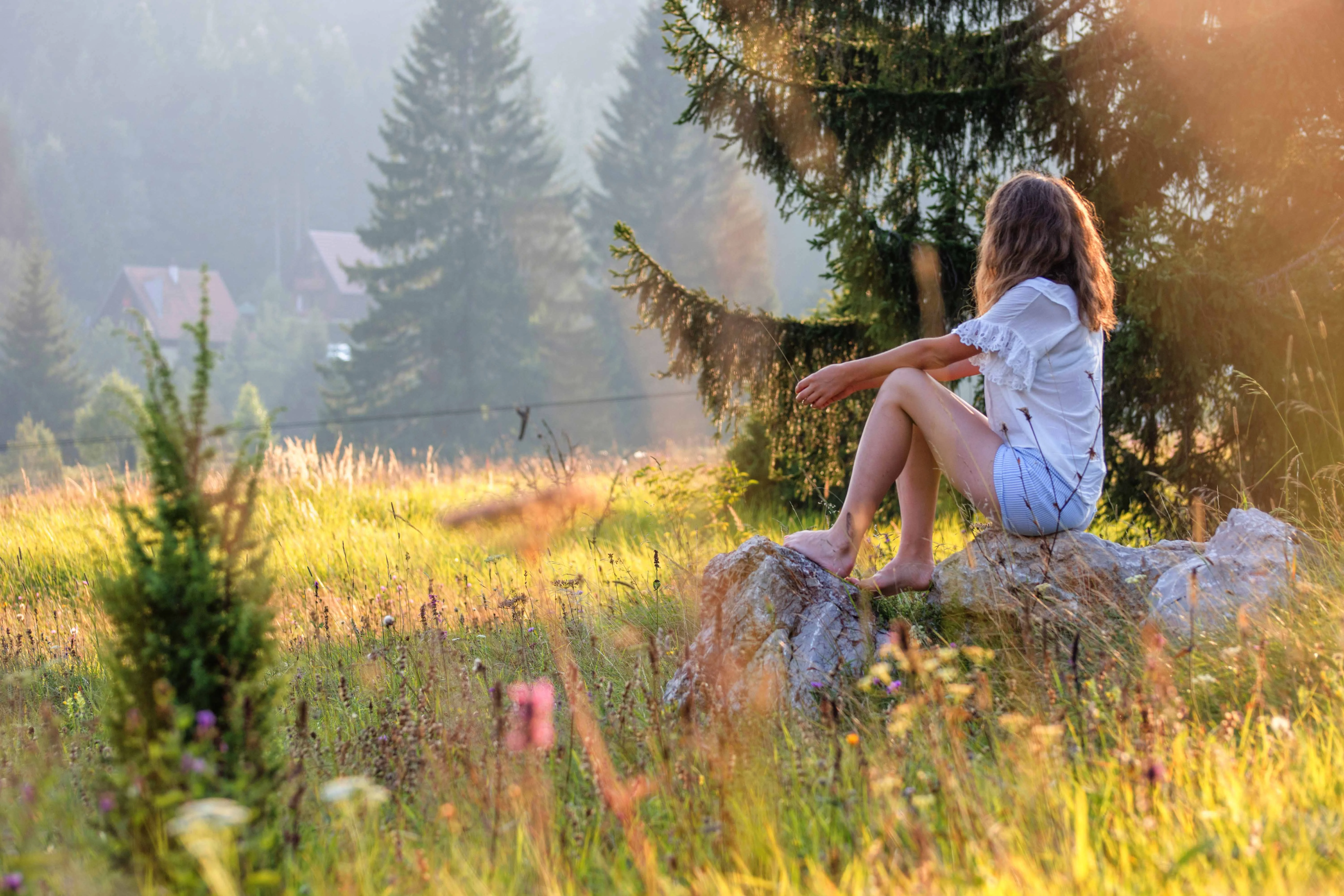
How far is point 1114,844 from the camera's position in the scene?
4.90 ft

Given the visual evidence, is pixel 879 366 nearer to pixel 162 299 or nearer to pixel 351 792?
pixel 351 792

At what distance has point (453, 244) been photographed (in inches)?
1366

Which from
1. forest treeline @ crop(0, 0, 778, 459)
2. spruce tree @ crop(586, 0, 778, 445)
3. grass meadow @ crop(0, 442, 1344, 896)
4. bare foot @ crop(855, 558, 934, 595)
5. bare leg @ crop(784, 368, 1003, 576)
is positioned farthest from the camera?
spruce tree @ crop(586, 0, 778, 445)

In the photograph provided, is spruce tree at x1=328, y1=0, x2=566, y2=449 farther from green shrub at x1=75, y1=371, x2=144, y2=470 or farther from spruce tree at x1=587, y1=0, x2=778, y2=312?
green shrub at x1=75, y1=371, x2=144, y2=470

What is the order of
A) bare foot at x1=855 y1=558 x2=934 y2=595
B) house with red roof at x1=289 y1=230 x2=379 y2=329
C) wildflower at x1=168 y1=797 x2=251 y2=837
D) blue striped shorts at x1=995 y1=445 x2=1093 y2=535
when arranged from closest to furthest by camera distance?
wildflower at x1=168 y1=797 x2=251 y2=837 → blue striped shorts at x1=995 y1=445 x2=1093 y2=535 → bare foot at x1=855 y1=558 x2=934 y2=595 → house with red roof at x1=289 y1=230 x2=379 y2=329

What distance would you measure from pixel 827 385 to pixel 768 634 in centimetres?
84

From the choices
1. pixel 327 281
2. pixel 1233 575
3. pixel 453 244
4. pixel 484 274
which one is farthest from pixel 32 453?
pixel 327 281

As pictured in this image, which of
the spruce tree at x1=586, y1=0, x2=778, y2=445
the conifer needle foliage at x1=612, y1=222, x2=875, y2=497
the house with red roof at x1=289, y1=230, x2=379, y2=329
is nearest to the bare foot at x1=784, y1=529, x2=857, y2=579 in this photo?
the conifer needle foliage at x1=612, y1=222, x2=875, y2=497

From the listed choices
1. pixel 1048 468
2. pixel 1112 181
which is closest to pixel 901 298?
pixel 1112 181

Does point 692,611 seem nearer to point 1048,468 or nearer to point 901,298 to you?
point 1048,468

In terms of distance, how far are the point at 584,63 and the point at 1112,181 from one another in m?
96.8

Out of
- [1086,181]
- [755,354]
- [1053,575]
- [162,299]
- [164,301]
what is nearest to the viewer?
[1053,575]

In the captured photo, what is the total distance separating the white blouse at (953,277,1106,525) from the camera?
274cm

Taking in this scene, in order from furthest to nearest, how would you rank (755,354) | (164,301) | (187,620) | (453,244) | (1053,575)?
(164,301) → (453,244) → (755,354) → (1053,575) → (187,620)
